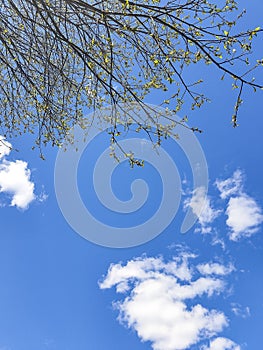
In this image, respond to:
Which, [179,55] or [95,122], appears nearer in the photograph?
[179,55]

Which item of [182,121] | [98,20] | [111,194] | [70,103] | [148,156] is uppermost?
[148,156]

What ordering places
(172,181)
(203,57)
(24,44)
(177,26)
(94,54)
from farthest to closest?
(172,181)
(24,44)
(94,54)
(177,26)
(203,57)

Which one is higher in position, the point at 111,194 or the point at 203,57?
the point at 111,194

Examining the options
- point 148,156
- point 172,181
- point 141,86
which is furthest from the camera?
point 172,181

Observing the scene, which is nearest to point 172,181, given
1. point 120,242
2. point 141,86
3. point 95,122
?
point 120,242

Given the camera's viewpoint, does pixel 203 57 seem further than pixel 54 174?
No

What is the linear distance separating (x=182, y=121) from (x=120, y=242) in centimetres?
384

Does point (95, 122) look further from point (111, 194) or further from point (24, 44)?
point (111, 194)

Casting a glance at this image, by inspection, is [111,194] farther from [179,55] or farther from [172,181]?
[179,55]

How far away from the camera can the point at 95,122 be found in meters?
4.47

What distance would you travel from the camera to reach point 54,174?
6.93 meters

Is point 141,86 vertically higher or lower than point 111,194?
lower

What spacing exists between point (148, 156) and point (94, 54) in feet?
10.4

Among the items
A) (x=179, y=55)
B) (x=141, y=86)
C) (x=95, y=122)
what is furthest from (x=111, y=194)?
(x=179, y=55)
